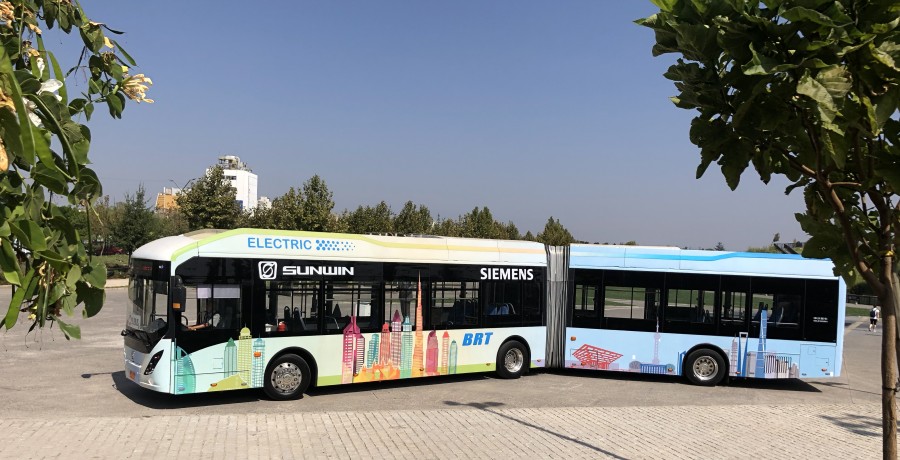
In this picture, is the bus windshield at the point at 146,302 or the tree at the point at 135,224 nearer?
the bus windshield at the point at 146,302

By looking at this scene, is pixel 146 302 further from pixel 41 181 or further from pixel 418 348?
pixel 41 181

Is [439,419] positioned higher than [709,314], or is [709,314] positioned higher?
[709,314]

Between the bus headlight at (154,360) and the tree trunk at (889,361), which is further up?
the tree trunk at (889,361)

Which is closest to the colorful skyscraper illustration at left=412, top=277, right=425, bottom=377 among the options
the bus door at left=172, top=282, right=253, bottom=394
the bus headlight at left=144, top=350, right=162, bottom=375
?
the bus door at left=172, top=282, right=253, bottom=394

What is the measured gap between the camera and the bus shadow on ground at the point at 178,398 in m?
11.2

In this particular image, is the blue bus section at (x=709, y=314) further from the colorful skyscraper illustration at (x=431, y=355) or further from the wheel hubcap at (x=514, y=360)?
the colorful skyscraper illustration at (x=431, y=355)

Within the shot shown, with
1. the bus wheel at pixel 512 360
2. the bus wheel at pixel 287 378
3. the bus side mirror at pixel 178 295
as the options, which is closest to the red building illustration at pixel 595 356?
the bus wheel at pixel 512 360

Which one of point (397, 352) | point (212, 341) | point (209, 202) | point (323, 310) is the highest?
point (209, 202)

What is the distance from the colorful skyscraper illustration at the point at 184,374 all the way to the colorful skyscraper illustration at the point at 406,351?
3.97m

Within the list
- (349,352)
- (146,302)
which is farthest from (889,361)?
(146,302)

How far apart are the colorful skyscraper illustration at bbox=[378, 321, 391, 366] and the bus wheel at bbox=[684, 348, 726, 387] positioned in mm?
6658

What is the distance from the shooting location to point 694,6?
11.2 feet

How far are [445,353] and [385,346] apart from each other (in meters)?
1.42

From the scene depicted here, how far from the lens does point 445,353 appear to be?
44.2 feet
